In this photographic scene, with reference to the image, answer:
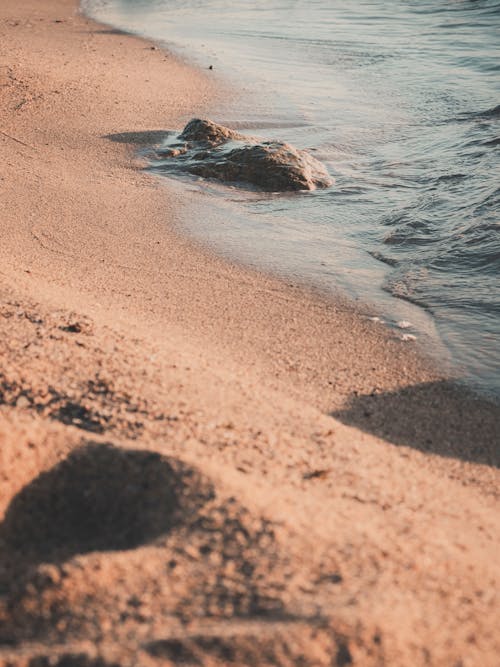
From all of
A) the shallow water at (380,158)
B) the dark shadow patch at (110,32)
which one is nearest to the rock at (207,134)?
the shallow water at (380,158)

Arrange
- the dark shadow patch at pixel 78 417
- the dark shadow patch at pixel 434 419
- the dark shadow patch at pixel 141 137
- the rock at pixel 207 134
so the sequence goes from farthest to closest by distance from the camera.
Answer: the dark shadow patch at pixel 141 137 < the rock at pixel 207 134 < the dark shadow patch at pixel 434 419 < the dark shadow patch at pixel 78 417

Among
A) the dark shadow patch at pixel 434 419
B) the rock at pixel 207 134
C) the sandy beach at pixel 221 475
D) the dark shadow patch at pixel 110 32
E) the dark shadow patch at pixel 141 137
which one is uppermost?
the dark shadow patch at pixel 110 32

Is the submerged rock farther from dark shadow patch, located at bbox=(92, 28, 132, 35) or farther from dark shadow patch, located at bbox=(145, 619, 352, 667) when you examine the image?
dark shadow patch, located at bbox=(92, 28, 132, 35)

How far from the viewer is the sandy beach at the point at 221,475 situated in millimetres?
1363

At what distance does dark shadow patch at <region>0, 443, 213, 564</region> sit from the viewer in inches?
62.9

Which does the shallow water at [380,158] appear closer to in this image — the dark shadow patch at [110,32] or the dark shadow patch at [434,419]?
the dark shadow patch at [434,419]

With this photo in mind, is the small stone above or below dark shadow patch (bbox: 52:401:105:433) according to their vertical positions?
above

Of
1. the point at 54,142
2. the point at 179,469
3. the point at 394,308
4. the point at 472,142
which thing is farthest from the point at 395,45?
the point at 179,469

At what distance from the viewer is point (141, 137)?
21.4 feet

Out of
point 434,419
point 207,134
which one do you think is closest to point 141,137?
point 207,134

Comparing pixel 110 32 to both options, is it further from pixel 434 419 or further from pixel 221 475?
pixel 221 475

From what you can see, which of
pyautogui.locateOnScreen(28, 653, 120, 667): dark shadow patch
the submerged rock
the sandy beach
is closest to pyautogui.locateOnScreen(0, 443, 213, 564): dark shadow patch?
the sandy beach

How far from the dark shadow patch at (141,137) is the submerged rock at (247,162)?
0.94ft

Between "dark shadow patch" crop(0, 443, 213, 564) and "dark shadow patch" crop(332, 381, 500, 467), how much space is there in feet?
3.32
